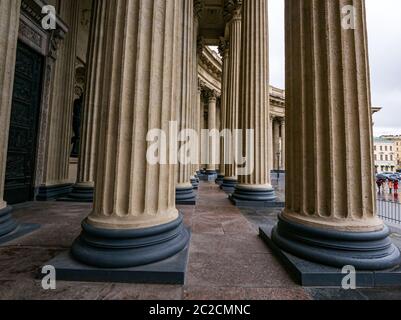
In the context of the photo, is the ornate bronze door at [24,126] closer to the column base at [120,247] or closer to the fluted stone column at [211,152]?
the column base at [120,247]

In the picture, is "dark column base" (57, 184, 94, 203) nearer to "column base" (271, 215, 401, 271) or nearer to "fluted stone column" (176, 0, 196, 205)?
"fluted stone column" (176, 0, 196, 205)

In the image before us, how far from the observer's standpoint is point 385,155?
156 meters

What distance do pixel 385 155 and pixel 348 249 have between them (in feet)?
636

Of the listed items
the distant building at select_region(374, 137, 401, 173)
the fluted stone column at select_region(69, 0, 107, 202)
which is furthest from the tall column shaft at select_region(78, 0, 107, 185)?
the distant building at select_region(374, 137, 401, 173)

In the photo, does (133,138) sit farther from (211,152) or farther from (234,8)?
(211,152)

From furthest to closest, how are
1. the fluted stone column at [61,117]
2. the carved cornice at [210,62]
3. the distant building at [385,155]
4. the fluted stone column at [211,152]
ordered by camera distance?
the distant building at [385,155], the carved cornice at [210,62], the fluted stone column at [211,152], the fluted stone column at [61,117]

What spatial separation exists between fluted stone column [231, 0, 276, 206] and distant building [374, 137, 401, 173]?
17941 cm

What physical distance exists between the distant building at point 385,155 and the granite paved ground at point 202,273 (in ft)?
614

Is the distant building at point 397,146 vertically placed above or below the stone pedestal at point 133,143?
above

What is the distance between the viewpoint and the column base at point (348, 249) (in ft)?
15.1

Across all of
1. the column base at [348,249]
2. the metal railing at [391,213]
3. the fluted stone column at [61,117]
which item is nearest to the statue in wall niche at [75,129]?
the fluted stone column at [61,117]

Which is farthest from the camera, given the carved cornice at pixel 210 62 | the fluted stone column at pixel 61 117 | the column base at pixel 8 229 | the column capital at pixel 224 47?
the carved cornice at pixel 210 62

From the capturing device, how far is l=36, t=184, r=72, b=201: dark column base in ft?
45.1
